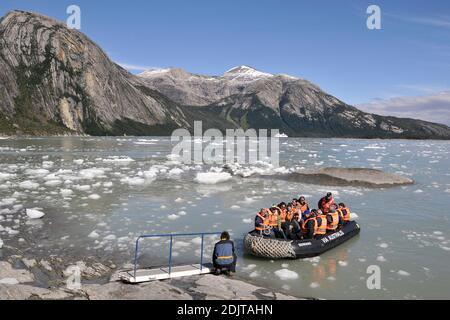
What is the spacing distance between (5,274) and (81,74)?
178 meters

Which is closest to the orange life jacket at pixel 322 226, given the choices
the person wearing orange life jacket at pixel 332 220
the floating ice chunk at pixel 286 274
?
the person wearing orange life jacket at pixel 332 220

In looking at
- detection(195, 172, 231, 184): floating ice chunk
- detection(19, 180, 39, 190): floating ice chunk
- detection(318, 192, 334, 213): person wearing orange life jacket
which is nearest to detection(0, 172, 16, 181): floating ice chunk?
detection(19, 180, 39, 190): floating ice chunk

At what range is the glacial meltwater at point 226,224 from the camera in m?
11.7

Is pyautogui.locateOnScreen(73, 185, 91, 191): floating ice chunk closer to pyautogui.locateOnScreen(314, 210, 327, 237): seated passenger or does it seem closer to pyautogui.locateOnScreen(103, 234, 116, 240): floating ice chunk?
pyautogui.locateOnScreen(103, 234, 116, 240): floating ice chunk

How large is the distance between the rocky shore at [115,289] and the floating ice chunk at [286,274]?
1.53 metres

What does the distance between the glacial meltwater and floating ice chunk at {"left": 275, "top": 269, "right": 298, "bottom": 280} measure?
0.03 metres

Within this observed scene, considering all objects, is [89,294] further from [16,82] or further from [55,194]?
[16,82]

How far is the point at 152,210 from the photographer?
65.1 feet

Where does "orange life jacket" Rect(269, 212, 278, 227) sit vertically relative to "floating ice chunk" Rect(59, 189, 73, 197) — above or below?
above

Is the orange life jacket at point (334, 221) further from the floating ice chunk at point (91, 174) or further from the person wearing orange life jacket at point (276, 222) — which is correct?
the floating ice chunk at point (91, 174)

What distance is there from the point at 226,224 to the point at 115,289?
8644 millimetres

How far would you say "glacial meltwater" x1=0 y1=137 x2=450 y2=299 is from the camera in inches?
461

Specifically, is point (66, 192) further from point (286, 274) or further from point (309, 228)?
point (286, 274)

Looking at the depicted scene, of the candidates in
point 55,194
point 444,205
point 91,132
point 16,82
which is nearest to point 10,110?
point 16,82
